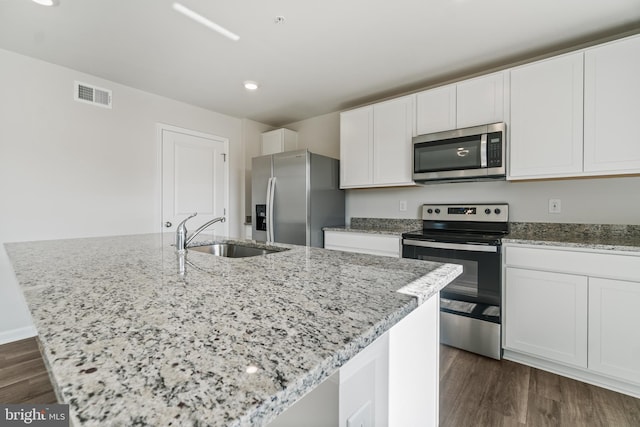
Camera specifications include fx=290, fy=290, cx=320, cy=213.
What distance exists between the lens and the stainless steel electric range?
211cm

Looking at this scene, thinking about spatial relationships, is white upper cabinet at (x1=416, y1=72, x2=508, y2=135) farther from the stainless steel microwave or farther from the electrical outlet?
the electrical outlet

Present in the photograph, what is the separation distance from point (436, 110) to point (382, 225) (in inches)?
51.7

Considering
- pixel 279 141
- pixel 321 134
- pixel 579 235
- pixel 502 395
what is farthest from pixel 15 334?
pixel 579 235

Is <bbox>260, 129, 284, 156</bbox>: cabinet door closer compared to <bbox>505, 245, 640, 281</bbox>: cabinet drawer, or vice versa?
<bbox>505, 245, 640, 281</bbox>: cabinet drawer

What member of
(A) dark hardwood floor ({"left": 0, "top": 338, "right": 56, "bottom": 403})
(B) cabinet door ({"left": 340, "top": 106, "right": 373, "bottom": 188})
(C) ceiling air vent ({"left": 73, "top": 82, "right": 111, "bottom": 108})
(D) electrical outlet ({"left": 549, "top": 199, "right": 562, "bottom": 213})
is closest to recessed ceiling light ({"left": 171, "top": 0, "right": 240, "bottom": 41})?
(B) cabinet door ({"left": 340, "top": 106, "right": 373, "bottom": 188})

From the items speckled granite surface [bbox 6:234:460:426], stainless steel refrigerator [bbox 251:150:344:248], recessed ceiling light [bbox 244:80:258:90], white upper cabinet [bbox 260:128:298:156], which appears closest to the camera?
speckled granite surface [bbox 6:234:460:426]

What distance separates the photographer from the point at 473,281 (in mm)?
2215

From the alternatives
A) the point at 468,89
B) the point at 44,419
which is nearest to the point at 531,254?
the point at 468,89

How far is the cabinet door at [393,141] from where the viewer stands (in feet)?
9.19

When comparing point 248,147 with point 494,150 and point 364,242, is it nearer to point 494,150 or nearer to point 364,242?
point 364,242

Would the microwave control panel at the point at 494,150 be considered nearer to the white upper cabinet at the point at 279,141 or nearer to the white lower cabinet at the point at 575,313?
the white lower cabinet at the point at 575,313

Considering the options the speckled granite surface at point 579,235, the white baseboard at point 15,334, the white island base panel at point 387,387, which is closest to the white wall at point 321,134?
the speckled granite surface at point 579,235

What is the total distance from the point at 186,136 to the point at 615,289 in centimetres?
406

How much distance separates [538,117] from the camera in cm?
216
